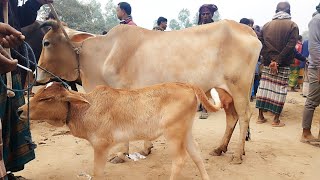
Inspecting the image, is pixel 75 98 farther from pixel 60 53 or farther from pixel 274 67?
pixel 274 67

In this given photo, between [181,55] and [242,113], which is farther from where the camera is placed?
[242,113]

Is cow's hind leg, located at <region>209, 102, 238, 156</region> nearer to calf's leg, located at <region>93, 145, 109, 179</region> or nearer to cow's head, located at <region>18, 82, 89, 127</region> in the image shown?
calf's leg, located at <region>93, 145, 109, 179</region>

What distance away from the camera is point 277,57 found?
21.6 feet

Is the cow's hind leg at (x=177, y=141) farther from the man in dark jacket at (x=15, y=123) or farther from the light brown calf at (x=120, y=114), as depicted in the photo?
the man in dark jacket at (x=15, y=123)

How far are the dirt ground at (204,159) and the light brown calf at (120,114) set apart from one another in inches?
32.4

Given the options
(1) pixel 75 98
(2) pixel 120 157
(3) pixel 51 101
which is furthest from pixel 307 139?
(3) pixel 51 101

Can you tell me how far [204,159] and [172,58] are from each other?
1.41 metres

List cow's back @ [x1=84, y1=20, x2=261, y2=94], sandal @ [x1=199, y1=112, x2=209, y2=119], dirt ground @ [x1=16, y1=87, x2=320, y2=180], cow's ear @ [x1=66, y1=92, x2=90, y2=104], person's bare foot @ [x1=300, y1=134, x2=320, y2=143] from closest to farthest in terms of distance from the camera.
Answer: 1. cow's ear @ [x1=66, y1=92, x2=90, y2=104]
2. dirt ground @ [x1=16, y1=87, x2=320, y2=180]
3. cow's back @ [x1=84, y1=20, x2=261, y2=94]
4. person's bare foot @ [x1=300, y1=134, x2=320, y2=143]
5. sandal @ [x1=199, y1=112, x2=209, y2=119]

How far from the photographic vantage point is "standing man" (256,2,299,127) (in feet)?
21.5

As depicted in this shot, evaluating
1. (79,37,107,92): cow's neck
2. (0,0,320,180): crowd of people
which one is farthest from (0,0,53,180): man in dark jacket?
(79,37,107,92): cow's neck

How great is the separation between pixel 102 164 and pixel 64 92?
2.53 feet

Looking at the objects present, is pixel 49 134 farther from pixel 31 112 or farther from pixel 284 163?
pixel 284 163

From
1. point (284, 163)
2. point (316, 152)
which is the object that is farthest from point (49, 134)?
point (316, 152)

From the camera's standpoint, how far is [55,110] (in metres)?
3.32
